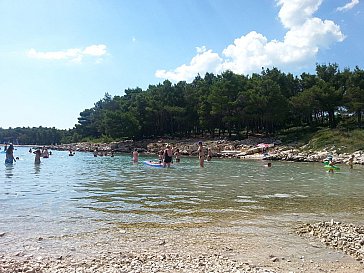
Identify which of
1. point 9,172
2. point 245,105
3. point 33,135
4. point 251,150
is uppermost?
point 245,105

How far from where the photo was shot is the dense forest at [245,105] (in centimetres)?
6788

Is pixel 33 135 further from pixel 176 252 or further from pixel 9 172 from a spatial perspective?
pixel 176 252

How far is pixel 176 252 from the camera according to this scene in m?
7.83

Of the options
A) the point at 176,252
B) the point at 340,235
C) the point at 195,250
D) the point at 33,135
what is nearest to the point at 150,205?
the point at 195,250

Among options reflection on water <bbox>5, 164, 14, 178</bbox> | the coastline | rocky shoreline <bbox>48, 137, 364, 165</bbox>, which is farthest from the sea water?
rocky shoreline <bbox>48, 137, 364, 165</bbox>

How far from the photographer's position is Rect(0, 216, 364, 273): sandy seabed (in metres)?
6.85

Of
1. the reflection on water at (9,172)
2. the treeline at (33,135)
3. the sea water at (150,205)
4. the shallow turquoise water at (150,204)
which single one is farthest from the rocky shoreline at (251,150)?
the treeline at (33,135)

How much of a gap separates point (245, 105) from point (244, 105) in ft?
1.13

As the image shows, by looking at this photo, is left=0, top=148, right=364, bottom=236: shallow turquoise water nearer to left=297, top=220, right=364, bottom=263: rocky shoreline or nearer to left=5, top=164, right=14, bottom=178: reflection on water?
left=297, top=220, right=364, bottom=263: rocky shoreline

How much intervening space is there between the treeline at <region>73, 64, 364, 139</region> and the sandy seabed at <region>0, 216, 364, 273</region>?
5875cm

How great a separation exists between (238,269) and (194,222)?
13.8 ft

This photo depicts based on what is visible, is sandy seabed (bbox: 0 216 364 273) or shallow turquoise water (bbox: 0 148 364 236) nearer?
sandy seabed (bbox: 0 216 364 273)

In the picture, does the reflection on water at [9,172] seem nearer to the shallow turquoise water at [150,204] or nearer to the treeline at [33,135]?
the shallow turquoise water at [150,204]

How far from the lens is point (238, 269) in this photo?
676 centimetres
